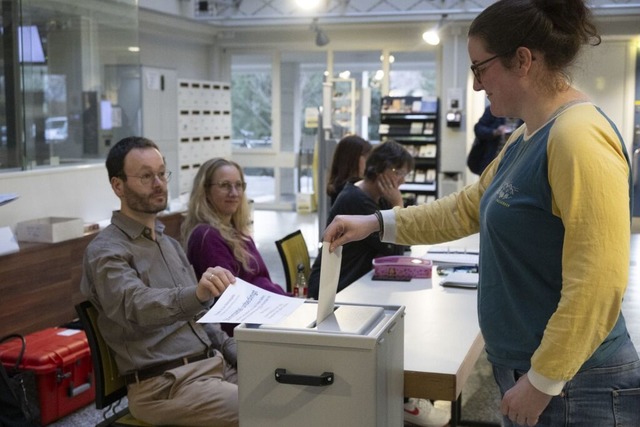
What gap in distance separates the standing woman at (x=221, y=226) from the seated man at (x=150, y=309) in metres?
0.54

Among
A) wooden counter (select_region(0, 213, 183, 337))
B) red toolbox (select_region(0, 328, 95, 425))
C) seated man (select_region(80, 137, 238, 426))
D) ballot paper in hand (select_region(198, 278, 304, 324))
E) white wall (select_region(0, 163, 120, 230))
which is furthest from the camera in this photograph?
white wall (select_region(0, 163, 120, 230))

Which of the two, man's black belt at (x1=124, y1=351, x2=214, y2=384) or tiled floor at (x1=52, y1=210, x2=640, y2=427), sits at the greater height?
man's black belt at (x1=124, y1=351, x2=214, y2=384)

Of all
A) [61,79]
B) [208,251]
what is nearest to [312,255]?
[61,79]

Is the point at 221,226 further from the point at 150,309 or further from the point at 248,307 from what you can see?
the point at 248,307

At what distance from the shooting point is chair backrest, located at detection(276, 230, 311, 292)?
4.30m

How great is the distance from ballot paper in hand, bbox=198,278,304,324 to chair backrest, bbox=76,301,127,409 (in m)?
0.80

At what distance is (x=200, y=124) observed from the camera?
11.6 m

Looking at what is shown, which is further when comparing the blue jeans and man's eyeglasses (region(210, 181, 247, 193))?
man's eyeglasses (region(210, 181, 247, 193))

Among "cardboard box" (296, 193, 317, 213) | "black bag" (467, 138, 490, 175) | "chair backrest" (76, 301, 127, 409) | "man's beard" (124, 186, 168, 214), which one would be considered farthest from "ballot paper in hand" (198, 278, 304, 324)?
"cardboard box" (296, 193, 317, 213)

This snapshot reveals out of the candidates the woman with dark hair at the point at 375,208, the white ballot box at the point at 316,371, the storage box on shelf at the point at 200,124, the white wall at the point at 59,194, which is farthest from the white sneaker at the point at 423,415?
the storage box on shelf at the point at 200,124

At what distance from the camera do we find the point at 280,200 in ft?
45.5

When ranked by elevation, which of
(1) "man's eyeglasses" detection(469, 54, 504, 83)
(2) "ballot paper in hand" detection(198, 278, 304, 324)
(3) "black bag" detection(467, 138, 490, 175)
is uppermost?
(1) "man's eyeglasses" detection(469, 54, 504, 83)

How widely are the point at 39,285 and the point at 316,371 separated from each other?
11.5 feet

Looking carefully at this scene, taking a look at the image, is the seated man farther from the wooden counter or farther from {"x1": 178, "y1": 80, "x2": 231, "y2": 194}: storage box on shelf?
{"x1": 178, "y1": 80, "x2": 231, "y2": 194}: storage box on shelf
